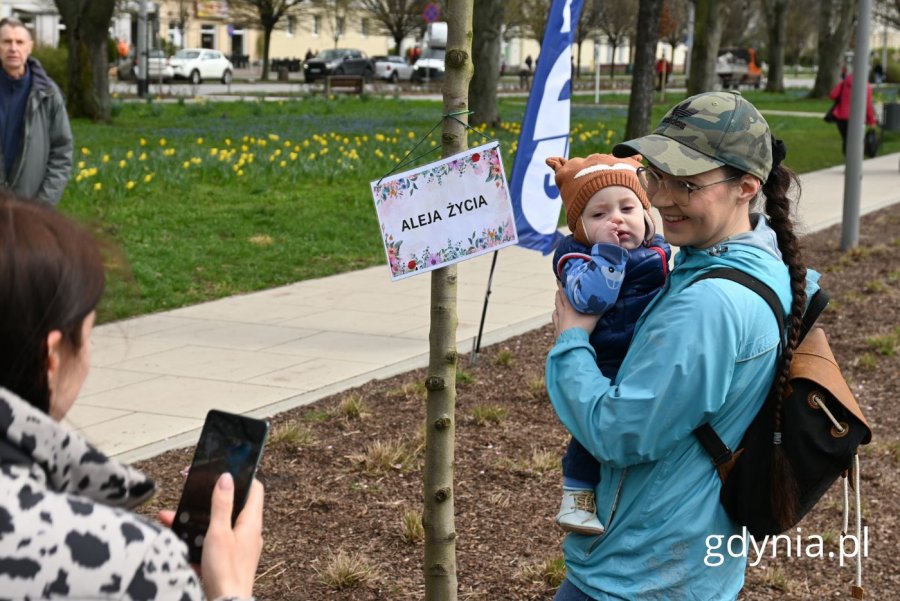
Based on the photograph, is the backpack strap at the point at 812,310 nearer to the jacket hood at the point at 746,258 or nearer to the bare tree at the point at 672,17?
the jacket hood at the point at 746,258

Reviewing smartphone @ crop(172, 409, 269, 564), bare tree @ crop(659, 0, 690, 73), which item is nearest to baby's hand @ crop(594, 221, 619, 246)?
smartphone @ crop(172, 409, 269, 564)

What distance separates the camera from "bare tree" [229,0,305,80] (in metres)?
60.9

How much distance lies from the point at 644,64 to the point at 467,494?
14.5 m

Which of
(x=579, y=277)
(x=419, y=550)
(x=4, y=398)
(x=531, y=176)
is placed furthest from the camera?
(x=531, y=176)

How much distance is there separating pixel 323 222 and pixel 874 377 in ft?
21.4

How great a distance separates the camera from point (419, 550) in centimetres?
465

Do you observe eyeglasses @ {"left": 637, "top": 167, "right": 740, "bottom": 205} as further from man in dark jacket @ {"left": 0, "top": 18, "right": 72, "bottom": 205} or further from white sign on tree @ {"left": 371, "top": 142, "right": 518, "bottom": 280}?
man in dark jacket @ {"left": 0, "top": 18, "right": 72, "bottom": 205}

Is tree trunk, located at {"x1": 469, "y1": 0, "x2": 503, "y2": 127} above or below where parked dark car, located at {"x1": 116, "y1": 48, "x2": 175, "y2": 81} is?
Answer: above

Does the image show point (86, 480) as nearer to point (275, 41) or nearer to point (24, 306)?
point (24, 306)

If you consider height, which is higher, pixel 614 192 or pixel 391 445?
pixel 614 192

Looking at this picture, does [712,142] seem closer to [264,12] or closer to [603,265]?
[603,265]

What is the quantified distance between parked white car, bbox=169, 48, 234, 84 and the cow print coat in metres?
50.6

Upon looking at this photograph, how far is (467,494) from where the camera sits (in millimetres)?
5199

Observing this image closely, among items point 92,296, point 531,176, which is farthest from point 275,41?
point 92,296
